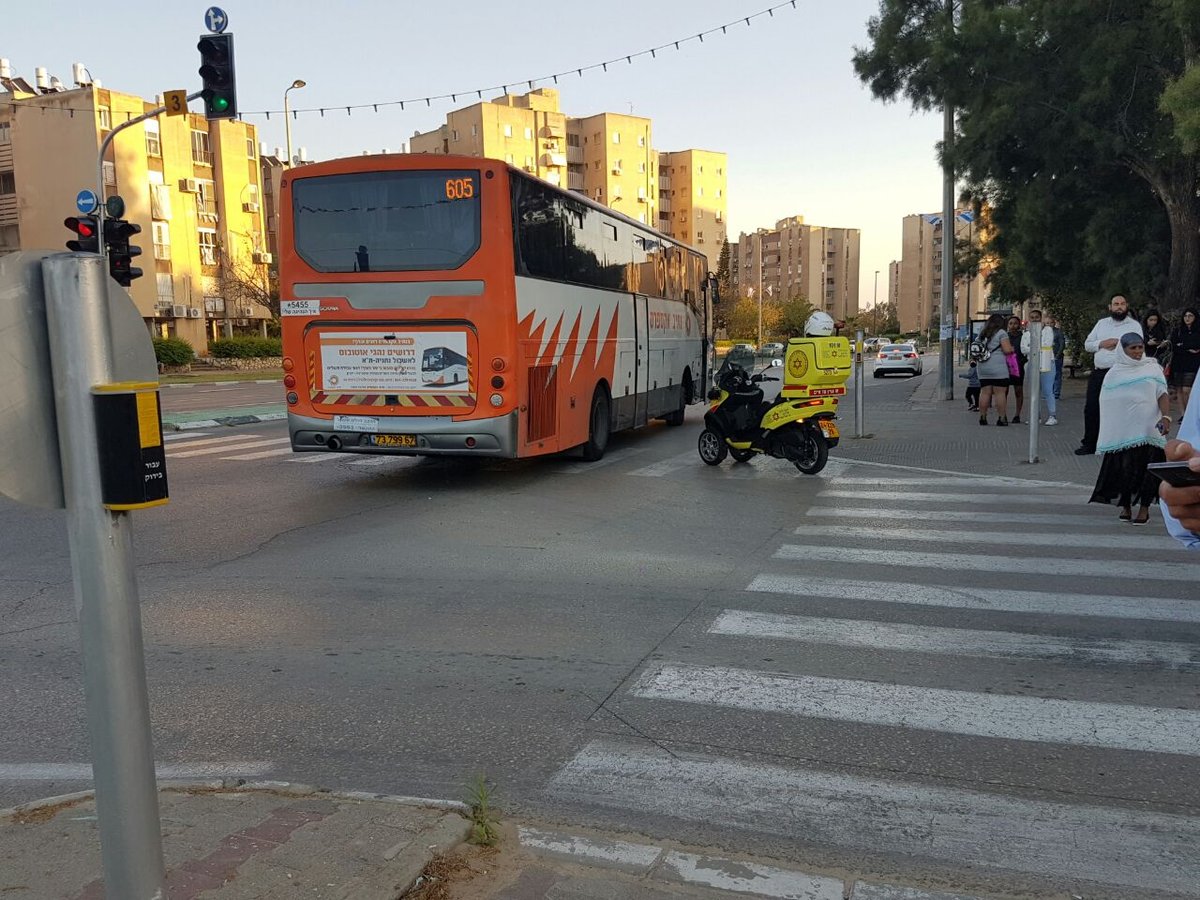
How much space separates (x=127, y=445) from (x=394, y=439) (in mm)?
8532

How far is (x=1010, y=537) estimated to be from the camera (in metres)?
8.12

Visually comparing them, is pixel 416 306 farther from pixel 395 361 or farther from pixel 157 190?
pixel 157 190

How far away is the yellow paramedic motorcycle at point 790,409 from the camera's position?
453 inches

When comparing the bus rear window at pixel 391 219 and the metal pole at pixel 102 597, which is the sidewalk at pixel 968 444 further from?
the metal pole at pixel 102 597

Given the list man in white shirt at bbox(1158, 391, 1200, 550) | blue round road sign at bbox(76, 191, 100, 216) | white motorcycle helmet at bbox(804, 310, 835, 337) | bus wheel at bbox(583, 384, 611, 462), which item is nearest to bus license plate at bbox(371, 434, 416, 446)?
bus wheel at bbox(583, 384, 611, 462)

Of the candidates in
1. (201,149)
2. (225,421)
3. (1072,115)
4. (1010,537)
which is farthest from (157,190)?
(1010,537)

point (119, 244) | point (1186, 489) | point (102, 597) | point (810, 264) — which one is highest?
point (810, 264)

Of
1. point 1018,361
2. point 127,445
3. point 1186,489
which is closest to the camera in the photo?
point 127,445

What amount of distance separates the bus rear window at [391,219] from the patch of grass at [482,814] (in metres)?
7.62

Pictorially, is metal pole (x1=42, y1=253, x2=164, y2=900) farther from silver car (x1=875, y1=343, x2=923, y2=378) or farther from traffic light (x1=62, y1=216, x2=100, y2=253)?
silver car (x1=875, y1=343, x2=923, y2=378)

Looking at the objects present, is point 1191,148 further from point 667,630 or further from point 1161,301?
point 667,630

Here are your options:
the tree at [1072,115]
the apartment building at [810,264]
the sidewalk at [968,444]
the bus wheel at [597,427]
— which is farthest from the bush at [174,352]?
the apartment building at [810,264]

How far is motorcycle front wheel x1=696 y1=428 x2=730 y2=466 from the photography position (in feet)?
42.1

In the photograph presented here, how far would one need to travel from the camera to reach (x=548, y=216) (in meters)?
11.7
